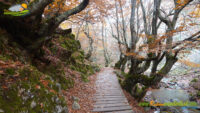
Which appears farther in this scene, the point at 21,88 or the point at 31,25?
the point at 31,25

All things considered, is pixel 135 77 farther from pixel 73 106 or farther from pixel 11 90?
pixel 11 90

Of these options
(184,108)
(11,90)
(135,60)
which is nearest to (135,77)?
(135,60)

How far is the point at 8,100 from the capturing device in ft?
5.82

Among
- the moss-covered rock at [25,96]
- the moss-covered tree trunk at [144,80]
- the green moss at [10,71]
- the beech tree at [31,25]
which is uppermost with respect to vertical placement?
the beech tree at [31,25]

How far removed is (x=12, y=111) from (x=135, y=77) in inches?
262

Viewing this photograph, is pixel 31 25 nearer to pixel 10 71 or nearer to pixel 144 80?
pixel 10 71

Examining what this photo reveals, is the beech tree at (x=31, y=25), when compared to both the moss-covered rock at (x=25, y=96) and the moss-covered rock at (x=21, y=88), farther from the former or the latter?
the moss-covered rock at (x=25, y=96)

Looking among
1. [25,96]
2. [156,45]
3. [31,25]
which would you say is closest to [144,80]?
[156,45]

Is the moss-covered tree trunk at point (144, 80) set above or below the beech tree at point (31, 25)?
below

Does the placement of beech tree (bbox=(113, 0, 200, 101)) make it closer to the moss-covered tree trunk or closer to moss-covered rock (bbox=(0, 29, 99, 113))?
the moss-covered tree trunk

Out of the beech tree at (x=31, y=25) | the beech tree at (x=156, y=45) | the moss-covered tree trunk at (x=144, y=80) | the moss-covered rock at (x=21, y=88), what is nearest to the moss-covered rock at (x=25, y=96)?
the moss-covered rock at (x=21, y=88)

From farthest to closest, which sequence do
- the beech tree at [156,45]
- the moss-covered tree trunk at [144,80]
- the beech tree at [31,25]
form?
the moss-covered tree trunk at [144,80] → the beech tree at [156,45] → the beech tree at [31,25]

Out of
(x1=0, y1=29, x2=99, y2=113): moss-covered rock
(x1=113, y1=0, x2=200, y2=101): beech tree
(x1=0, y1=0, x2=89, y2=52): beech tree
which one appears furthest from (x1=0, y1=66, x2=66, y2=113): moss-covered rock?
(x1=113, y1=0, x2=200, y2=101): beech tree

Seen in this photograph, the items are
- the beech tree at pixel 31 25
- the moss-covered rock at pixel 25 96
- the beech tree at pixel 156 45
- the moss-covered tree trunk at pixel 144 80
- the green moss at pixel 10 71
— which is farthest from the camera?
the moss-covered tree trunk at pixel 144 80
